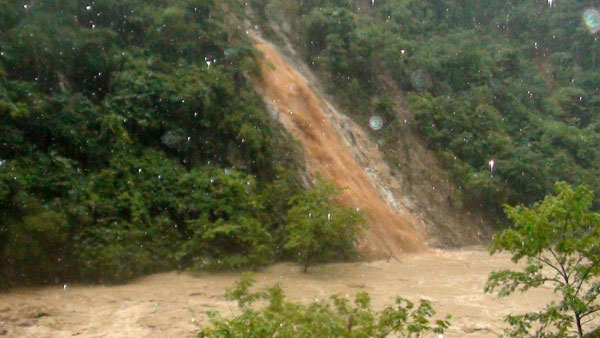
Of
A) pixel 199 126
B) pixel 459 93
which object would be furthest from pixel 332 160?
pixel 459 93

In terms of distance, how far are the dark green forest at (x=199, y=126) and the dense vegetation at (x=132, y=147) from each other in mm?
32

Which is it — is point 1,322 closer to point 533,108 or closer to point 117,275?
point 117,275

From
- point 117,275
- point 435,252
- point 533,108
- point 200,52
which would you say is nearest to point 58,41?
point 200,52

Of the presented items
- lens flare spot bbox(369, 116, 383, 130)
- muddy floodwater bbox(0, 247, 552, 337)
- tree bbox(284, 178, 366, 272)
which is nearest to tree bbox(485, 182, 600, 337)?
muddy floodwater bbox(0, 247, 552, 337)

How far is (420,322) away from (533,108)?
19.1 metres

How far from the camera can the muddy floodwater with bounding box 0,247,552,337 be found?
8.27m

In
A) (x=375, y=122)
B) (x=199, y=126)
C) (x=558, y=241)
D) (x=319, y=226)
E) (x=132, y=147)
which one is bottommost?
(x=558, y=241)

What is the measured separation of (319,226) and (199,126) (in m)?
3.92

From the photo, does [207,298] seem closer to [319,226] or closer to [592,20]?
[319,226]

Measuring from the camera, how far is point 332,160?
15.6 metres

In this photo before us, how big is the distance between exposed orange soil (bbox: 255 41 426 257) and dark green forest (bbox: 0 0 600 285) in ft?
2.50

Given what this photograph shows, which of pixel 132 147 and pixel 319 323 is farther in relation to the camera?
pixel 132 147

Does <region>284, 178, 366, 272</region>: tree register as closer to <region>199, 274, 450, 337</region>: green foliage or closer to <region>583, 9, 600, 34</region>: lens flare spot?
<region>199, 274, 450, 337</region>: green foliage

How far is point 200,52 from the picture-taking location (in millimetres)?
14984
